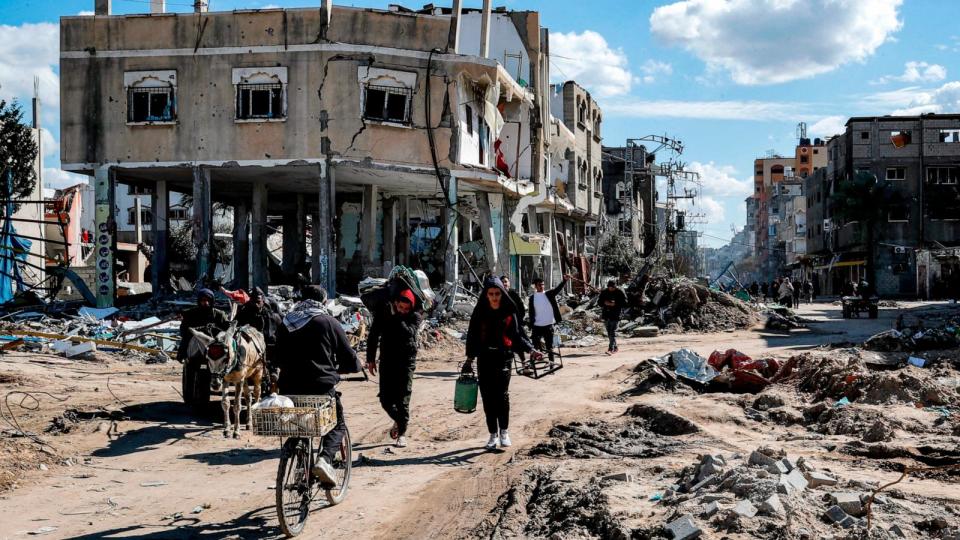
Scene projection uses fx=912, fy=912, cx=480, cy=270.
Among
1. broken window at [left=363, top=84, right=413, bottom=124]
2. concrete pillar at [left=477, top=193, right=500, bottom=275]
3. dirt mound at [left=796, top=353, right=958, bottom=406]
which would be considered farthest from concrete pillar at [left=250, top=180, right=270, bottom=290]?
dirt mound at [left=796, top=353, right=958, bottom=406]

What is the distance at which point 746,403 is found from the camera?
1258cm

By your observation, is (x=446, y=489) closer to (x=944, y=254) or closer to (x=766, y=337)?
(x=766, y=337)

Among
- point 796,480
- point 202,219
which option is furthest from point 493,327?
point 202,219

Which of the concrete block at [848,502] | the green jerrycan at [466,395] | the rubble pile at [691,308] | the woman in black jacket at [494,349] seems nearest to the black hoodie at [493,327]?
the woman in black jacket at [494,349]

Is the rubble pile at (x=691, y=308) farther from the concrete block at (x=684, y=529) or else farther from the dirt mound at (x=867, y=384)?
the concrete block at (x=684, y=529)

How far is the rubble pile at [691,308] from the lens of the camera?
2936 cm

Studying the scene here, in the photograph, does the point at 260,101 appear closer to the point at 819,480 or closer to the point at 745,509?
the point at 819,480

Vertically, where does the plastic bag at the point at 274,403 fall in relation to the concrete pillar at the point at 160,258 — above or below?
below

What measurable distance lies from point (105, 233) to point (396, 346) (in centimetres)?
1936

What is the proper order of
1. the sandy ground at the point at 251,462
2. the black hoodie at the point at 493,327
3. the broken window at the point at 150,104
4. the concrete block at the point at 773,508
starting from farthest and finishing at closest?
the broken window at the point at 150,104 → the black hoodie at the point at 493,327 → the sandy ground at the point at 251,462 → the concrete block at the point at 773,508

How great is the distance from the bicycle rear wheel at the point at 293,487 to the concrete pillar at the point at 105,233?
21452 millimetres

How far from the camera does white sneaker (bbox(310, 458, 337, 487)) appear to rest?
662 centimetres

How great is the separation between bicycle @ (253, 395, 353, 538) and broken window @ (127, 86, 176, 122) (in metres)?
21.1

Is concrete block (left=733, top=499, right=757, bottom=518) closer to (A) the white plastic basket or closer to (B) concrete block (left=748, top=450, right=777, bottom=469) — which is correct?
(B) concrete block (left=748, top=450, right=777, bottom=469)
